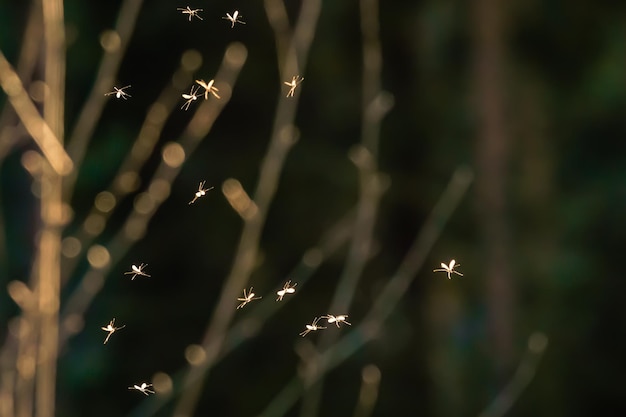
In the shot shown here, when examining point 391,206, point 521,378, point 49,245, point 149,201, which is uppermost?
point 391,206

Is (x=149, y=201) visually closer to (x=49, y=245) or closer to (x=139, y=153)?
(x=139, y=153)

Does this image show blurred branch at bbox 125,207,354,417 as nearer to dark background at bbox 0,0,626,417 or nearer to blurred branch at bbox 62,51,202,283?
dark background at bbox 0,0,626,417

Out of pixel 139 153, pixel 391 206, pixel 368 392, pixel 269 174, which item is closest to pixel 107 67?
pixel 139 153

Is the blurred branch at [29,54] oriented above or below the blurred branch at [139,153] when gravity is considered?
below

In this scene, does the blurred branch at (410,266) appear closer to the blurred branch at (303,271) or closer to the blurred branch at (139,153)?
the blurred branch at (303,271)

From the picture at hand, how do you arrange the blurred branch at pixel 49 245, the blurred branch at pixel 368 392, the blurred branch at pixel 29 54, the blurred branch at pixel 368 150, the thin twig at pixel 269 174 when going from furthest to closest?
1. the blurred branch at pixel 368 392
2. the blurred branch at pixel 368 150
3. the thin twig at pixel 269 174
4. the blurred branch at pixel 29 54
5. the blurred branch at pixel 49 245

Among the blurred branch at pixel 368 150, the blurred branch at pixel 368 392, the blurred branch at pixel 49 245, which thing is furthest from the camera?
the blurred branch at pixel 368 392

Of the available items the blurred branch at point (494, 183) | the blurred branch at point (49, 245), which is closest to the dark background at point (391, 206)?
the blurred branch at point (494, 183)
